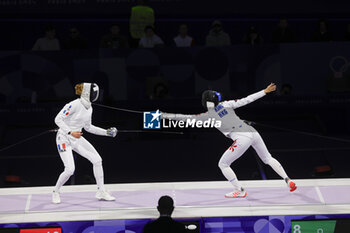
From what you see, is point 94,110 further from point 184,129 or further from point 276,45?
point 276,45

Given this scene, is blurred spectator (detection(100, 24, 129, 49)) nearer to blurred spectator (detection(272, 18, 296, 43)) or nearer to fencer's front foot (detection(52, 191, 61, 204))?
blurred spectator (detection(272, 18, 296, 43))

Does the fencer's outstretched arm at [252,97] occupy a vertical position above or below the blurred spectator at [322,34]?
below

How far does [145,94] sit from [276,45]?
2.18 metres

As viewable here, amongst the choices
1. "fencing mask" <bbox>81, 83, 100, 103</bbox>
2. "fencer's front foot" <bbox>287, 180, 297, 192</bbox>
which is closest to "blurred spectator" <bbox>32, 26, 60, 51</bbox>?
"fencing mask" <bbox>81, 83, 100, 103</bbox>

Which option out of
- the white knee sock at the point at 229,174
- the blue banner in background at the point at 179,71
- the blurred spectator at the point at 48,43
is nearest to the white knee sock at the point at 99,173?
the white knee sock at the point at 229,174

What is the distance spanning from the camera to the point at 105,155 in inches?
358

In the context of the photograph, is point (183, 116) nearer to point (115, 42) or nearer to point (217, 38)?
point (115, 42)

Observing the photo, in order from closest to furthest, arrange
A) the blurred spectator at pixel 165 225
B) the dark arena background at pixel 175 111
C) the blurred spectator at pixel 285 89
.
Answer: the blurred spectator at pixel 165 225
the dark arena background at pixel 175 111
the blurred spectator at pixel 285 89

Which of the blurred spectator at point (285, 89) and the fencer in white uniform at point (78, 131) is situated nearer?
the fencer in white uniform at point (78, 131)

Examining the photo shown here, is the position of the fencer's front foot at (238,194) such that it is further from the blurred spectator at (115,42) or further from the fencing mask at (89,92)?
the blurred spectator at (115,42)

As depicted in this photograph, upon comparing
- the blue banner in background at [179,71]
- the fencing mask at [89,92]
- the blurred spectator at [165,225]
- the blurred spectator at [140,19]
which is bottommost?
the blurred spectator at [165,225]

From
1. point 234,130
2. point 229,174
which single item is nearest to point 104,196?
point 229,174

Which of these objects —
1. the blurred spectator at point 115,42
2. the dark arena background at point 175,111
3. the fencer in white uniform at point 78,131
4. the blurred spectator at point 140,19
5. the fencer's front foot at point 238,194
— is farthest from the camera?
the blurred spectator at point 140,19

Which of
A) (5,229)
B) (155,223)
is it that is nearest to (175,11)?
(5,229)
